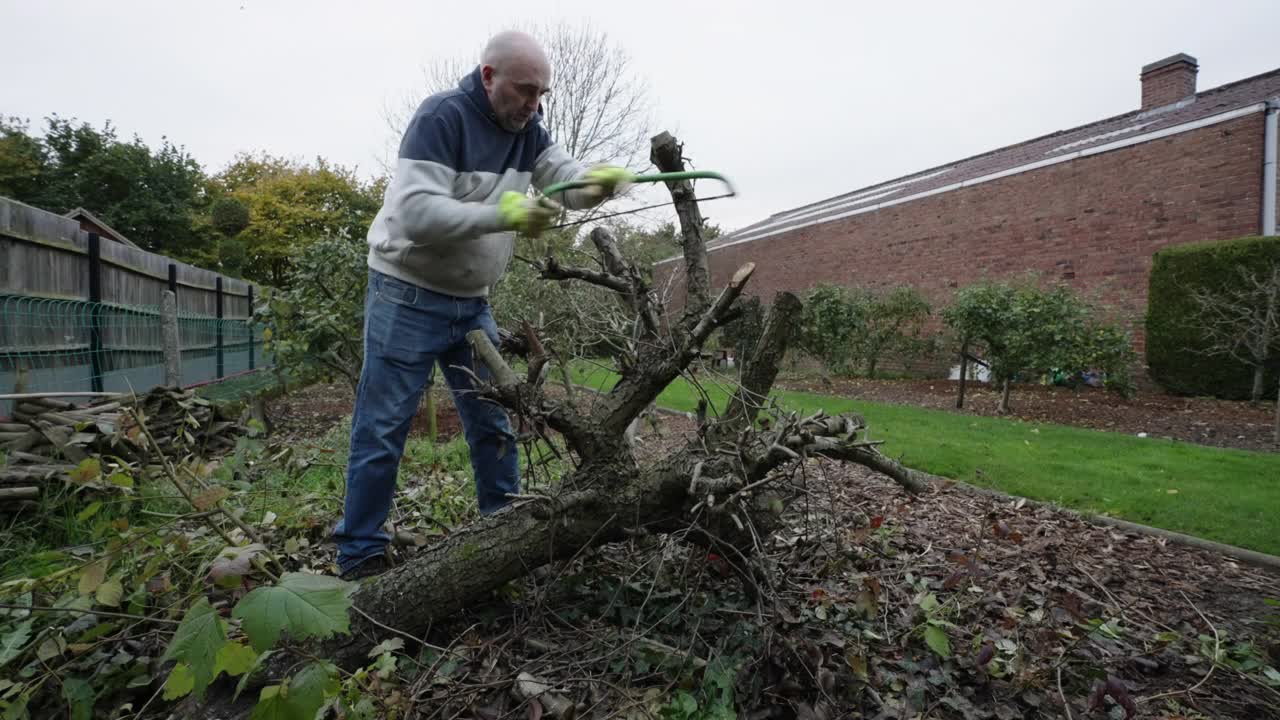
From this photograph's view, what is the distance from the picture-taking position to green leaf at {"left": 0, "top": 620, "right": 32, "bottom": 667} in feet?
5.51

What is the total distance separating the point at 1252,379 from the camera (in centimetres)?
825

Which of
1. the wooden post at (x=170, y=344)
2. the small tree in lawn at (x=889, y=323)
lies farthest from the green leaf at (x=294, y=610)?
the small tree in lawn at (x=889, y=323)

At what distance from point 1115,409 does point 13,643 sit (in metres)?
10.7

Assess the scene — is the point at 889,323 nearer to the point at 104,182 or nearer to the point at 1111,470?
the point at 1111,470

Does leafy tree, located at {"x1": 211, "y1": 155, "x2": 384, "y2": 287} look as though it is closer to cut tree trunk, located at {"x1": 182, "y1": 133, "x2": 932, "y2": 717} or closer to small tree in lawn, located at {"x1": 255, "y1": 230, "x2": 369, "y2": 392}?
small tree in lawn, located at {"x1": 255, "y1": 230, "x2": 369, "y2": 392}

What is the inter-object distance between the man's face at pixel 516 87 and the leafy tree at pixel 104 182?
28.2 metres

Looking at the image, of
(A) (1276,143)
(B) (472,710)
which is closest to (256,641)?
(B) (472,710)

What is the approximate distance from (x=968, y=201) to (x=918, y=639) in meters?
14.2

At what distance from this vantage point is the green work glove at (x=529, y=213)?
1726 millimetres

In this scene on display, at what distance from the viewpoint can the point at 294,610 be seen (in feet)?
3.86

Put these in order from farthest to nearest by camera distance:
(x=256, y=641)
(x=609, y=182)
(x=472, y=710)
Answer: (x=609, y=182) < (x=472, y=710) < (x=256, y=641)

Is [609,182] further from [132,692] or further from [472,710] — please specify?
[132,692]

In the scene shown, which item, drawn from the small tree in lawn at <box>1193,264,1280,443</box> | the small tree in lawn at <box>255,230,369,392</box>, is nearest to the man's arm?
the small tree in lawn at <box>255,230,369,392</box>

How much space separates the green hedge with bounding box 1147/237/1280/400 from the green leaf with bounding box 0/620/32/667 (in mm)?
11752
